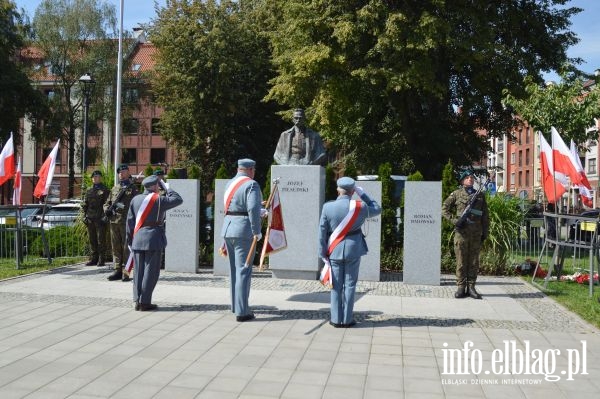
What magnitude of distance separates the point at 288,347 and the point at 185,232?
7.21m

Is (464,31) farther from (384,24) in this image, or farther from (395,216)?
(395,216)

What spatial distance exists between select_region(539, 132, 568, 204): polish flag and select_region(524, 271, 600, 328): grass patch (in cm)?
170

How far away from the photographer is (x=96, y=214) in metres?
13.5

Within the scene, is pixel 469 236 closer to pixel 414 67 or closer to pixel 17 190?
pixel 17 190

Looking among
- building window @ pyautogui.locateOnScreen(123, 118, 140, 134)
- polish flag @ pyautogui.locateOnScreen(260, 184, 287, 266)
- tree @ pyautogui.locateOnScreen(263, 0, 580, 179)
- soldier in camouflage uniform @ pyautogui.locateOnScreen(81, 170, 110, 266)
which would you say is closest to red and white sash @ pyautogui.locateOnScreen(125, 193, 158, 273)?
polish flag @ pyautogui.locateOnScreen(260, 184, 287, 266)

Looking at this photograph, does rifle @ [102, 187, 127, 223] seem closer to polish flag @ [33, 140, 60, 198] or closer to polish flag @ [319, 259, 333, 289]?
polish flag @ [33, 140, 60, 198]

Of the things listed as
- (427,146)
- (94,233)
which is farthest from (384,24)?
(94,233)

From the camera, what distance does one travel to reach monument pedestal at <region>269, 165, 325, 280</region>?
11828mm

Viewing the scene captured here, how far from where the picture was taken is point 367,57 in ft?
74.7

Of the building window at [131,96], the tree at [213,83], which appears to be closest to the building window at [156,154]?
the building window at [131,96]

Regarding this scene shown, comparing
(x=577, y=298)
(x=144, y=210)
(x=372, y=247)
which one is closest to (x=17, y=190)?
(x=144, y=210)

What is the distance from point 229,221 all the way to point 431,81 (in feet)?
51.3

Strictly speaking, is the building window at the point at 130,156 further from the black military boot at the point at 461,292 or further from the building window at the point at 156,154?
the black military boot at the point at 461,292

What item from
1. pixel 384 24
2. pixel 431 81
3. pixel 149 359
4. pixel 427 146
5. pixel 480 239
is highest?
pixel 384 24
